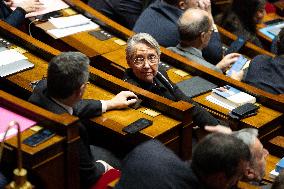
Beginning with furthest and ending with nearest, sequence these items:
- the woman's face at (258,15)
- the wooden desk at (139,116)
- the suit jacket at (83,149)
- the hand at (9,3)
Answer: the woman's face at (258,15)
the hand at (9,3)
the wooden desk at (139,116)
the suit jacket at (83,149)

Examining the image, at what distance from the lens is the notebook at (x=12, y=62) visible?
341cm

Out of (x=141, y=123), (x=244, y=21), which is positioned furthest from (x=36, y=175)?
(x=244, y=21)

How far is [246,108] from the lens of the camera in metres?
3.47

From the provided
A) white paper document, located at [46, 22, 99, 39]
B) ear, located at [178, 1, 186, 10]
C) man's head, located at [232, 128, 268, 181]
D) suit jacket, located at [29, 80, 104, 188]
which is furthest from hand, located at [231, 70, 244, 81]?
suit jacket, located at [29, 80, 104, 188]

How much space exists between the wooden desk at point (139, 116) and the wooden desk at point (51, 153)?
1.20 feet

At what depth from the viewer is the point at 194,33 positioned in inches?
155

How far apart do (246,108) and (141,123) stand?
0.71 m

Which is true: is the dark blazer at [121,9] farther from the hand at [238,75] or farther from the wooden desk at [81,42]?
the hand at [238,75]

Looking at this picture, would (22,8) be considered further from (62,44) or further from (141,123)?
(141,123)

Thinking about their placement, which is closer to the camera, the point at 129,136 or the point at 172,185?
the point at 172,185

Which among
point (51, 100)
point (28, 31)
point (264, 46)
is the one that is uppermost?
point (51, 100)

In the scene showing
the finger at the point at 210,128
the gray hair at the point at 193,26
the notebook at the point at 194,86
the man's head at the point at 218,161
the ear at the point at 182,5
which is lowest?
the notebook at the point at 194,86

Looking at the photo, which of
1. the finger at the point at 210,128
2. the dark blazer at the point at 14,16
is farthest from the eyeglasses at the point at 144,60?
the dark blazer at the point at 14,16

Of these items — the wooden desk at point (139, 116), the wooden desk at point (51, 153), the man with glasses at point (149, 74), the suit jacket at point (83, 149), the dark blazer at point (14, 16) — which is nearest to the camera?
the wooden desk at point (51, 153)
